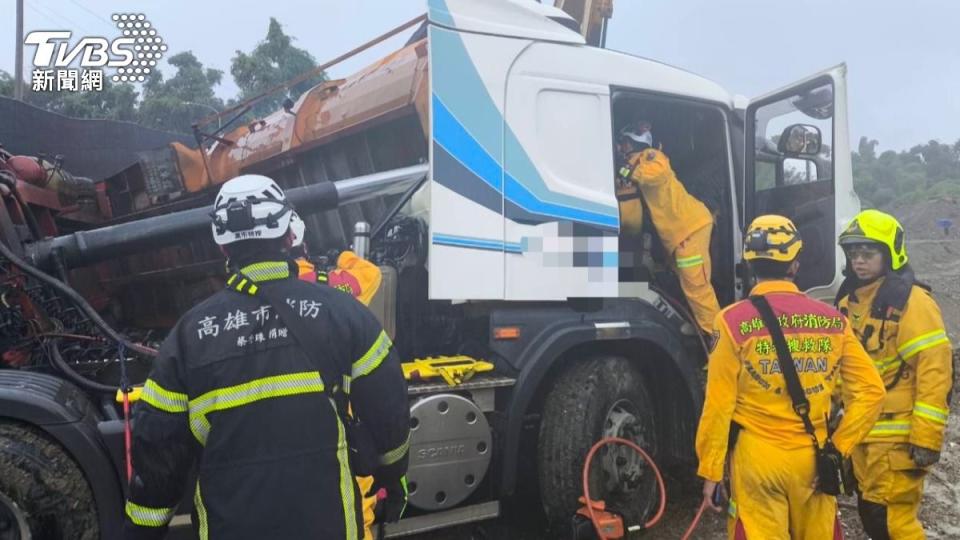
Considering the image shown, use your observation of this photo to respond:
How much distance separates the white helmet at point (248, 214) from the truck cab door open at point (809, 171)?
129 inches

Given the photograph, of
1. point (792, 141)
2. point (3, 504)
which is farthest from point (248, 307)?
point (792, 141)

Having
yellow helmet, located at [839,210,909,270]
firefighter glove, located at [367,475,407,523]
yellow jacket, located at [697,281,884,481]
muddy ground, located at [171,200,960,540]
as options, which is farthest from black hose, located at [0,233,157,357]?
yellow helmet, located at [839,210,909,270]

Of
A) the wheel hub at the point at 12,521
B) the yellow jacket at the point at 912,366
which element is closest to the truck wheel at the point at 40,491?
the wheel hub at the point at 12,521

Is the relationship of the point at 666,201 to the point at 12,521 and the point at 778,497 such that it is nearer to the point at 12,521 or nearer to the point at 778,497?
the point at 778,497

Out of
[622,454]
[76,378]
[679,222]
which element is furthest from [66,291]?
[679,222]

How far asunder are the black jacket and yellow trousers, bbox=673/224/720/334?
2.81 metres

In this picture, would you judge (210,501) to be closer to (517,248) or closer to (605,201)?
(517,248)

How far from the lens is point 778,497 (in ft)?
8.56

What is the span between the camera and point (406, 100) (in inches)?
148

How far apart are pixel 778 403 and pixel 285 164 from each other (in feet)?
9.70

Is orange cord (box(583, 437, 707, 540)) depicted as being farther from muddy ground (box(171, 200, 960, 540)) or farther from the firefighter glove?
the firefighter glove

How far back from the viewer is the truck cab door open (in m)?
4.02

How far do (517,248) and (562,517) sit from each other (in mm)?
1369

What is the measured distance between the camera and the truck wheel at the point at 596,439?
11.9ft
